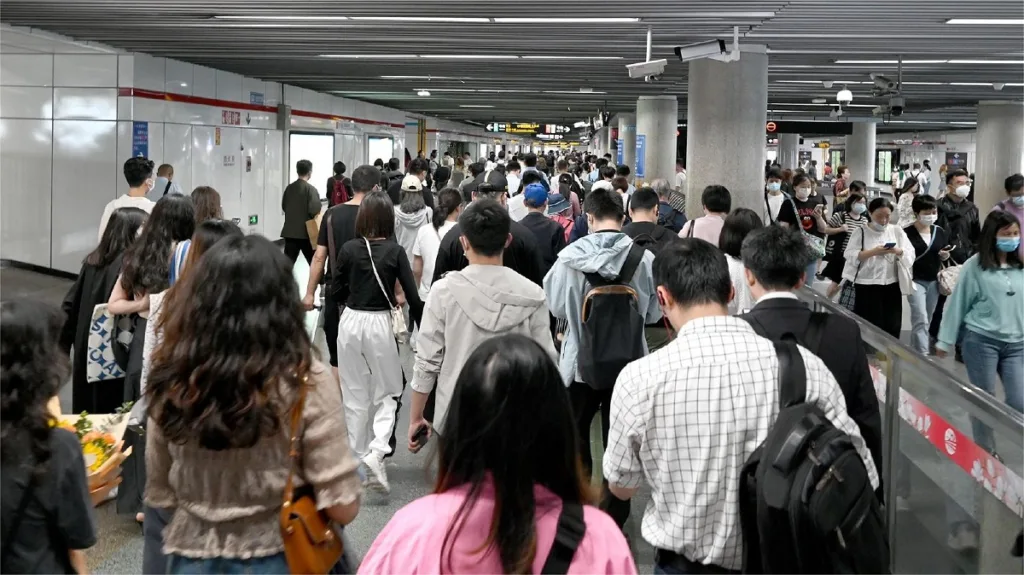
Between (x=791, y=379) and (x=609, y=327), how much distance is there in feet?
7.12

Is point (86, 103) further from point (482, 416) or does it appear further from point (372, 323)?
point (482, 416)

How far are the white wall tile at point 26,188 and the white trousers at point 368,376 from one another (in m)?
10.1

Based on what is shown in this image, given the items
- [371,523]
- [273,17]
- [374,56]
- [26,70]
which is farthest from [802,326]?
[26,70]

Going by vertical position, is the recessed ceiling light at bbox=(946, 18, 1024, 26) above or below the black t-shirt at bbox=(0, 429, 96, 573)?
above

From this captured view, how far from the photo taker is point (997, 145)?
25.6 metres

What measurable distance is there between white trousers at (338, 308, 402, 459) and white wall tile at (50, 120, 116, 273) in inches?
371

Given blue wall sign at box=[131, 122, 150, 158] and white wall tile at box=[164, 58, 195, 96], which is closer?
blue wall sign at box=[131, 122, 150, 158]

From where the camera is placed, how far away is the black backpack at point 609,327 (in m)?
4.84

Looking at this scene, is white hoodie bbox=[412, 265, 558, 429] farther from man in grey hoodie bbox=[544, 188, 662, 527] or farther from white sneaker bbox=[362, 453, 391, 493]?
white sneaker bbox=[362, 453, 391, 493]

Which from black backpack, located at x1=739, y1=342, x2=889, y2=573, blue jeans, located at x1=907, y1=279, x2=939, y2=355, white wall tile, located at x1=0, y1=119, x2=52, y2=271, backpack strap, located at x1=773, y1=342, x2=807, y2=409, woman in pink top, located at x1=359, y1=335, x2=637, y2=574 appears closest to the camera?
woman in pink top, located at x1=359, y1=335, x2=637, y2=574

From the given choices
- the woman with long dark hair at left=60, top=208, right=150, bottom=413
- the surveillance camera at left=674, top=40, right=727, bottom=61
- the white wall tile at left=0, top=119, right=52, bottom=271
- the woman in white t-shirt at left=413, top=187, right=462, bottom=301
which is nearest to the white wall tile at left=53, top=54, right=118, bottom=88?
the white wall tile at left=0, top=119, right=52, bottom=271

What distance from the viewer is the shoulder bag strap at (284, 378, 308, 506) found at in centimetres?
244

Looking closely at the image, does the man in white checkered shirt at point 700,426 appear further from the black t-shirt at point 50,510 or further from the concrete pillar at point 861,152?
the concrete pillar at point 861,152

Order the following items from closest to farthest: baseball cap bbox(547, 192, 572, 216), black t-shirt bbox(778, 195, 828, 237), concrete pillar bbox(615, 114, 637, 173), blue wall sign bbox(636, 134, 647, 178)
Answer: baseball cap bbox(547, 192, 572, 216), black t-shirt bbox(778, 195, 828, 237), blue wall sign bbox(636, 134, 647, 178), concrete pillar bbox(615, 114, 637, 173)
